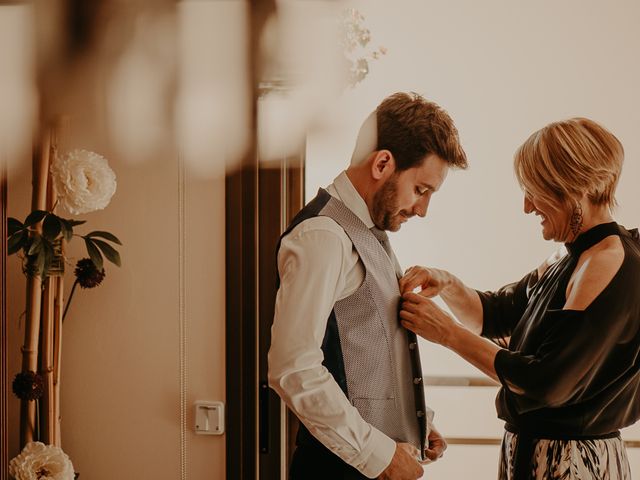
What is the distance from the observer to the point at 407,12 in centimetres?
163

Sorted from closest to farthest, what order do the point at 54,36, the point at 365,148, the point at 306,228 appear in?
the point at 306,228, the point at 365,148, the point at 54,36

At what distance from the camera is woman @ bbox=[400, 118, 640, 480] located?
3.77ft

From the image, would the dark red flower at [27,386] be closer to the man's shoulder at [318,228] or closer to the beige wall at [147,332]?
the beige wall at [147,332]

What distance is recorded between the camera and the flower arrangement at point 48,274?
142 centimetres

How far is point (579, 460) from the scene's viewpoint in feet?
3.98

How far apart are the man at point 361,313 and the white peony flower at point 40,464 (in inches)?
22.2

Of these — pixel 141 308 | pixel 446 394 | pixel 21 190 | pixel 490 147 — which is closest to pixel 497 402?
pixel 446 394

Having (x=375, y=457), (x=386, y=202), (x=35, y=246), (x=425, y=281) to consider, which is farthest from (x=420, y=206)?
(x=35, y=246)

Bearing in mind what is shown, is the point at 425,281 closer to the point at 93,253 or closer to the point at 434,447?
the point at 434,447

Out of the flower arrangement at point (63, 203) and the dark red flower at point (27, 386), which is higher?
the flower arrangement at point (63, 203)

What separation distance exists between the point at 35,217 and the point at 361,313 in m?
0.79

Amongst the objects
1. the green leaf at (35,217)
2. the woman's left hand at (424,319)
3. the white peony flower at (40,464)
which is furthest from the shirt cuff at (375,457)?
the green leaf at (35,217)

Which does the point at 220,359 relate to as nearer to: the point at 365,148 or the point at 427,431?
the point at 427,431

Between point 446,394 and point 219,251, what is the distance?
0.74 metres
